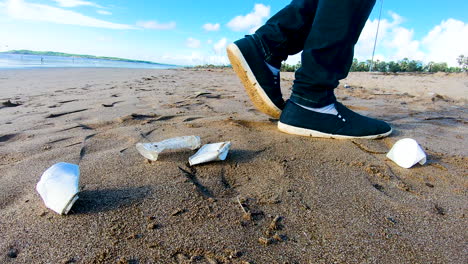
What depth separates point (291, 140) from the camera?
143 centimetres

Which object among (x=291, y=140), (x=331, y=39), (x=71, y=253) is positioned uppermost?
(x=331, y=39)

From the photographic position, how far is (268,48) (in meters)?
1.62

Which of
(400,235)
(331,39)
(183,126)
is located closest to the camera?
(400,235)

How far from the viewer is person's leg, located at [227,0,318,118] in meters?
1.59

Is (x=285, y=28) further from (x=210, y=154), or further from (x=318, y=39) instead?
(x=210, y=154)

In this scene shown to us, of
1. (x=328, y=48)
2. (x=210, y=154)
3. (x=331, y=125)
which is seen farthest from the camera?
(x=331, y=125)

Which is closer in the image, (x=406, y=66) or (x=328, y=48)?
(x=328, y=48)

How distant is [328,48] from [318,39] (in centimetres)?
7

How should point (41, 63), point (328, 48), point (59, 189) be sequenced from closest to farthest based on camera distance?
point (59, 189) < point (328, 48) < point (41, 63)

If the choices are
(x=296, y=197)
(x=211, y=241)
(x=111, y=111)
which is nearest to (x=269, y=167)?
(x=296, y=197)

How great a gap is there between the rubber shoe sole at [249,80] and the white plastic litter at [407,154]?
66 cm

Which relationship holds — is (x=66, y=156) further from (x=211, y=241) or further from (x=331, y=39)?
(x=331, y=39)

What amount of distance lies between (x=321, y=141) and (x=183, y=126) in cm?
77

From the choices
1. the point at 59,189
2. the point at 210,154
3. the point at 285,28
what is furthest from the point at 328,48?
the point at 59,189
